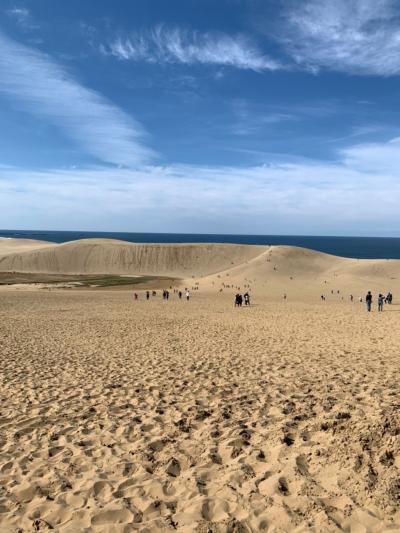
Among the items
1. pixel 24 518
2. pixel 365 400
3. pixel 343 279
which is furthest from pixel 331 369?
pixel 343 279

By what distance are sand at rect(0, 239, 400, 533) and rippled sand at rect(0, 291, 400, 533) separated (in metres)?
0.02

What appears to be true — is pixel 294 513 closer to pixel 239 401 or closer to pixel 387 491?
pixel 387 491

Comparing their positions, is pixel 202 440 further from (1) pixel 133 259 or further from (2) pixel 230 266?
(1) pixel 133 259

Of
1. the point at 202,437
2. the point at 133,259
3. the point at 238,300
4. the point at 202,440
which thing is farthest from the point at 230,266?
the point at 202,440

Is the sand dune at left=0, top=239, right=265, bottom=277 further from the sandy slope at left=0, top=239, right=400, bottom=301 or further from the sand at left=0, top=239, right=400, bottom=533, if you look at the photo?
the sand at left=0, top=239, right=400, bottom=533

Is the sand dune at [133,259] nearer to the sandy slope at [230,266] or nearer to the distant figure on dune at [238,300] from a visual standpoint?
the sandy slope at [230,266]

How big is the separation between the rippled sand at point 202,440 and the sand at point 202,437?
0.02 meters

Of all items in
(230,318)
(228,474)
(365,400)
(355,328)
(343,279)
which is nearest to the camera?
(228,474)

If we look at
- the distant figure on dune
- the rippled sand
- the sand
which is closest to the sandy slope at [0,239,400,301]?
the distant figure on dune

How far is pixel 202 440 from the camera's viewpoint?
22.1ft

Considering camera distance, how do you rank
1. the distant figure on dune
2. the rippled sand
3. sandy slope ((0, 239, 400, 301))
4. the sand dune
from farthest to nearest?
the sand dune, sandy slope ((0, 239, 400, 301)), the distant figure on dune, the rippled sand

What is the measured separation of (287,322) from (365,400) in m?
14.7

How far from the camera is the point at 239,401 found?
340 inches

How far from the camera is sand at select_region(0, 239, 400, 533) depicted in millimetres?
4750
